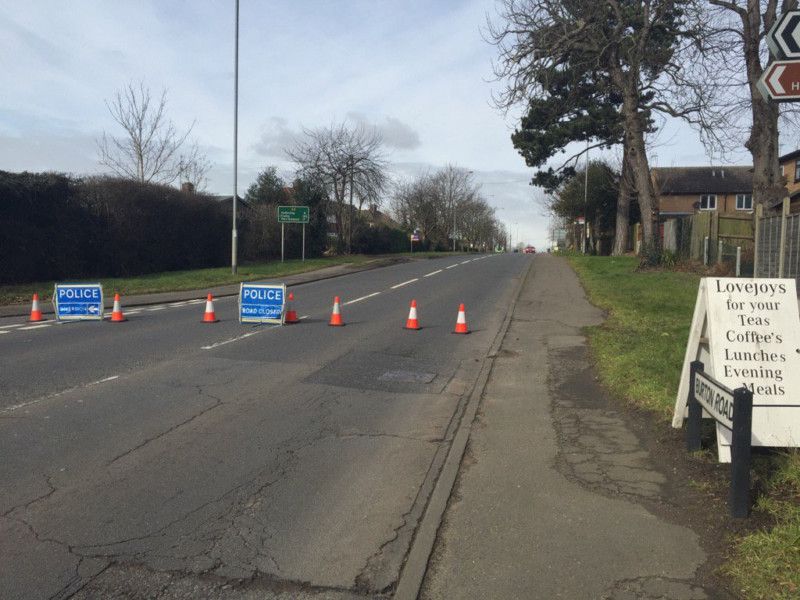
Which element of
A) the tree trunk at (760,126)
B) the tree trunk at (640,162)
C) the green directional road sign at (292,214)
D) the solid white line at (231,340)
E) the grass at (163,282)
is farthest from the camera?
the green directional road sign at (292,214)

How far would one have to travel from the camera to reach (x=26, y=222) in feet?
67.4

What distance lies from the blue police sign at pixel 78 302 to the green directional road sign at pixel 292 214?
68.0 feet

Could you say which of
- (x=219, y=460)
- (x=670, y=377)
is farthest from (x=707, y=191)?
(x=219, y=460)

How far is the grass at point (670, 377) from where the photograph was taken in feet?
11.4

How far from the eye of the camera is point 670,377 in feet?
25.2

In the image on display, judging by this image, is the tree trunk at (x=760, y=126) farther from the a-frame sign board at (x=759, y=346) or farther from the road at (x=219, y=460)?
the a-frame sign board at (x=759, y=346)

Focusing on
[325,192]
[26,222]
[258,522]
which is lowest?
[258,522]

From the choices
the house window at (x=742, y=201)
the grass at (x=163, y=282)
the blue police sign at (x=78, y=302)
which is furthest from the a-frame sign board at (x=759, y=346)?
the house window at (x=742, y=201)

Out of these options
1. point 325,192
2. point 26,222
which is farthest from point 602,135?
point 26,222

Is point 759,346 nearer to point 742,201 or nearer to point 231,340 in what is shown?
point 231,340

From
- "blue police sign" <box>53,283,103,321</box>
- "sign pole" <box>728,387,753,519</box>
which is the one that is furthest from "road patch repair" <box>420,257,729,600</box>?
"blue police sign" <box>53,283,103,321</box>

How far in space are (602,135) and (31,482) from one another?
31966mm

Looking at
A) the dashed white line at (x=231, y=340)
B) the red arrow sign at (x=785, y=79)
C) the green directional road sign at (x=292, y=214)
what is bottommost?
the dashed white line at (x=231, y=340)

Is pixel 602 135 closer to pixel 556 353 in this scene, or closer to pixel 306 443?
pixel 556 353
